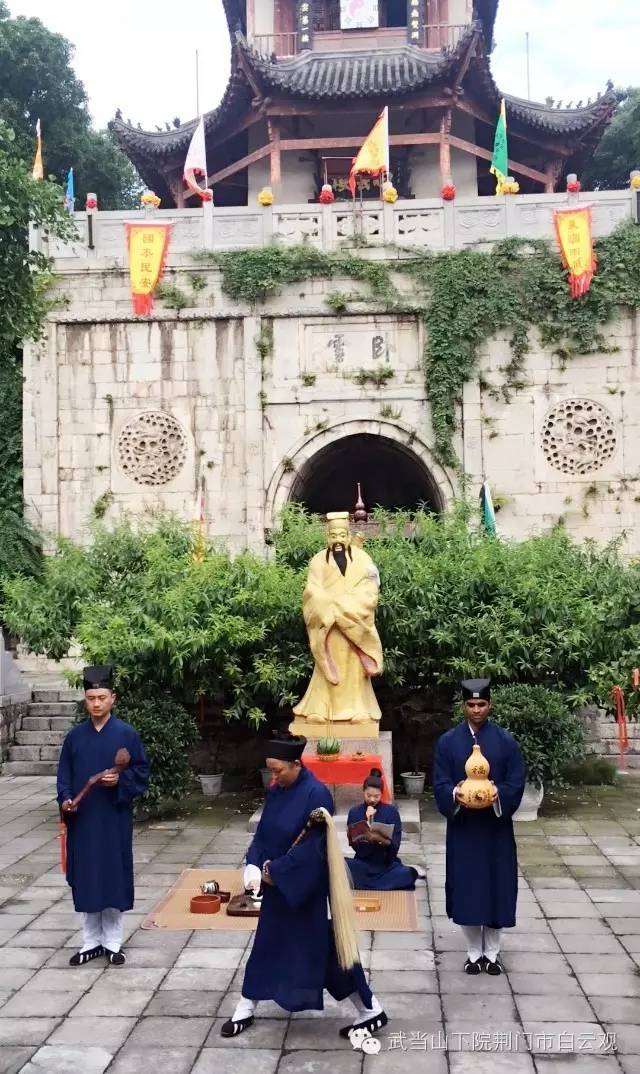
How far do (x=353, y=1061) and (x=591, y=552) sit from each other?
7.01m

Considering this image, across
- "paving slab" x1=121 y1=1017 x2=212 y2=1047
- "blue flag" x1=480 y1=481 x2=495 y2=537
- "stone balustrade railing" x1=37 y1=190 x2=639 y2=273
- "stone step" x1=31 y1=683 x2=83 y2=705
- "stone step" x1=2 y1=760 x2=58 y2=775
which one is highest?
"stone balustrade railing" x1=37 y1=190 x2=639 y2=273

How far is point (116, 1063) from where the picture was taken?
397cm

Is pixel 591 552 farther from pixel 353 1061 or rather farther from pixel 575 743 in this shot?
pixel 353 1061

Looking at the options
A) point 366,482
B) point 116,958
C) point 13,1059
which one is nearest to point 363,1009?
point 13,1059

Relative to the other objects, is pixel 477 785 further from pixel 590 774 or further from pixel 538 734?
pixel 590 774

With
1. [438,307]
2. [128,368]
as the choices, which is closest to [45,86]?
[128,368]

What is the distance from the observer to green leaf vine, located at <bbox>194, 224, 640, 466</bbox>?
635 inches

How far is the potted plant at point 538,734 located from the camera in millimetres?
8297

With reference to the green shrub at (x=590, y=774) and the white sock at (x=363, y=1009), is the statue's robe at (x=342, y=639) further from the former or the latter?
the white sock at (x=363, y=1009)

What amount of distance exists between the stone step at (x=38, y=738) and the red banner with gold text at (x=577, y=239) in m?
10.3

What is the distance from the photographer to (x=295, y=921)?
4.23 meters

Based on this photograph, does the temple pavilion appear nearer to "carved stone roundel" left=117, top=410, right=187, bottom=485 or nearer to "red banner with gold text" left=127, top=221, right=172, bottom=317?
"red banner with gold text" left=127, top=221, right=172, bottom=317

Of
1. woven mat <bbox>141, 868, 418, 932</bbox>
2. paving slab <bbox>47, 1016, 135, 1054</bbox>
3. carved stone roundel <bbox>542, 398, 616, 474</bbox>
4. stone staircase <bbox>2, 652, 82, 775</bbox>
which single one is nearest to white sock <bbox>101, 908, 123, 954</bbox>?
woven mat <bbox>141, 868, 418, 932</bbox>

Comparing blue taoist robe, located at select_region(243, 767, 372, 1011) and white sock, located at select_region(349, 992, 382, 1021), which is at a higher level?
blue taoist robe, located at select_region(243, 767, 372, 1011)
